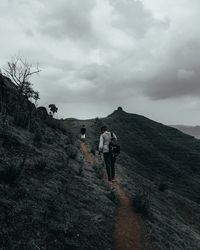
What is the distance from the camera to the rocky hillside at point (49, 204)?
668cm

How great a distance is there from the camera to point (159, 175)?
4434 cm

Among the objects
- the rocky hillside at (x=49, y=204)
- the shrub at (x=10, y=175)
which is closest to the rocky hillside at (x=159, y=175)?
the rocky hillside at (x=49, y=204)

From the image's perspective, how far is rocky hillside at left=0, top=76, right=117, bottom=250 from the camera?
21.9 feet

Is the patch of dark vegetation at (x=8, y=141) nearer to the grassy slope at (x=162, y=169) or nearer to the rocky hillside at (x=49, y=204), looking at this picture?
the rocky hillside at (x=49, y=204)

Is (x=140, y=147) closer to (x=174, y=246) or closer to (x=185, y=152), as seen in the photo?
(x=185, y=152)

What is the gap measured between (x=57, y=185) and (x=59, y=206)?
5.79 ft

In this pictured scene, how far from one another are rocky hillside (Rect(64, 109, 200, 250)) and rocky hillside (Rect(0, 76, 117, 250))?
1724 mm

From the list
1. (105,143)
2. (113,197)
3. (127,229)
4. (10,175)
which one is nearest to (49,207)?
(10,175)

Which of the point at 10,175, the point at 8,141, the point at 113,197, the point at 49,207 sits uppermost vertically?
the point at 8,141

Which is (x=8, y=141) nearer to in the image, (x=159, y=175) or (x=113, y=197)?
(x=113, y=197)

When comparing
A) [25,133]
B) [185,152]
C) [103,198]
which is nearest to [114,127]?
[185,152]

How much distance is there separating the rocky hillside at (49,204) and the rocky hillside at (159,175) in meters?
1.72

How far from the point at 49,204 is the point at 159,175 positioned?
124 feet

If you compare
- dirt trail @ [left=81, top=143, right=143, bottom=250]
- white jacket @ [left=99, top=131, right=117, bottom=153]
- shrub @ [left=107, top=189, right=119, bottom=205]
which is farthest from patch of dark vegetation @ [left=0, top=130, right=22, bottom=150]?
dirt trail @ [left=81, top=143, right=143, bottom=250]
